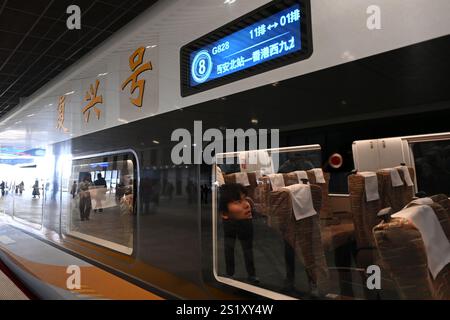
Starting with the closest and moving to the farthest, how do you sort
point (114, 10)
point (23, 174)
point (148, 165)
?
point (148, 165) → point (114, 10) → point (23, 174)

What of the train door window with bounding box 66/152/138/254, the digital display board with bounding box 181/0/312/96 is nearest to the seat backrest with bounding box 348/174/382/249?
the digital display board with bounding box 181/0/312/96

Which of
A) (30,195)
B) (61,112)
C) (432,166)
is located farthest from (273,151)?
(30,195)

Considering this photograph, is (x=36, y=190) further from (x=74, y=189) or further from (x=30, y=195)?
(x=74, y=189)

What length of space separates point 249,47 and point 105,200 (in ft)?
5.97

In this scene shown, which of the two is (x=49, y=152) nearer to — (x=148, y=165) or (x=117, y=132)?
(x=117, y=132)

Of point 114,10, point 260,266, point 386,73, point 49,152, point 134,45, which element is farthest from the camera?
point 49,152

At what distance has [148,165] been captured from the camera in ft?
6.74

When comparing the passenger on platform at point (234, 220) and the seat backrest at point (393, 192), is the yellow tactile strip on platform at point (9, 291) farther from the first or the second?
the seat backrest at point (393, 192)

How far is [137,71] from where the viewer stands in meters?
2.13

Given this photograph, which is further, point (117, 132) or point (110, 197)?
point (110, 197)
